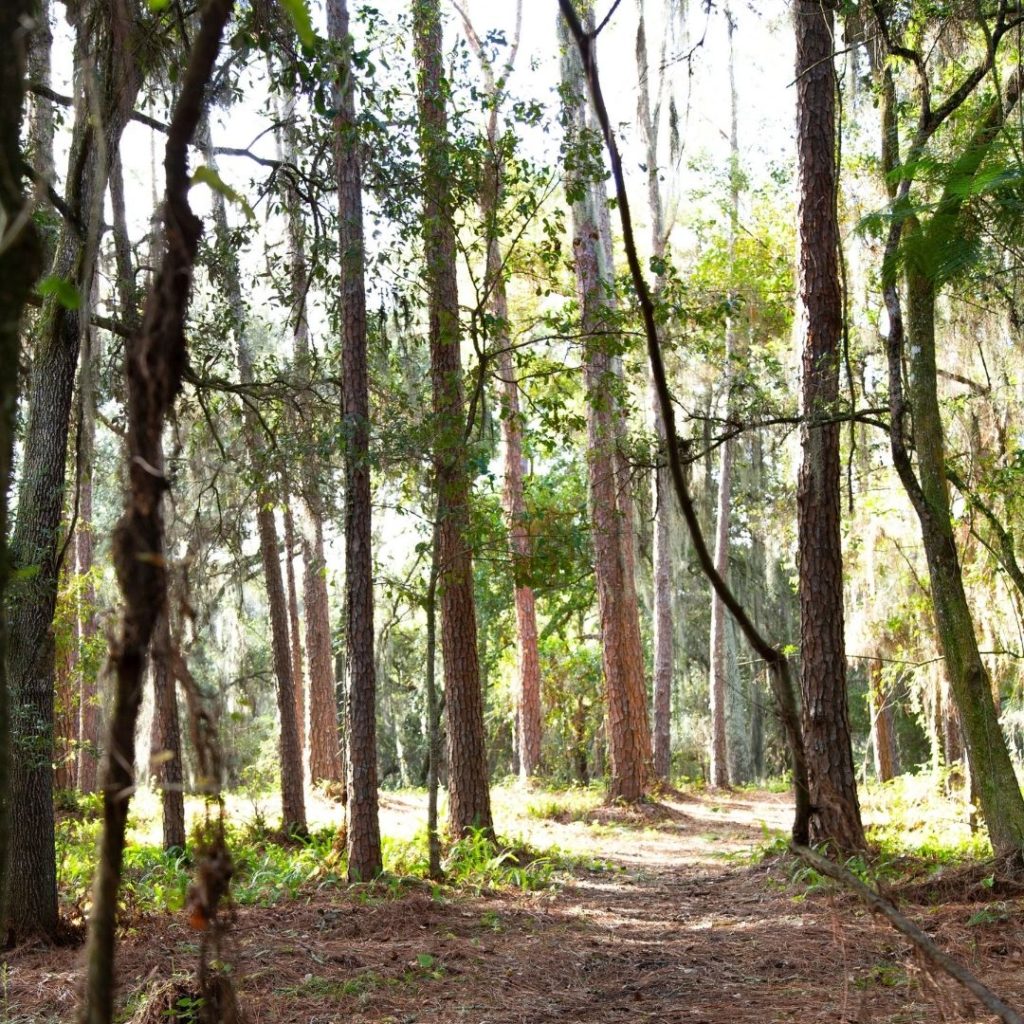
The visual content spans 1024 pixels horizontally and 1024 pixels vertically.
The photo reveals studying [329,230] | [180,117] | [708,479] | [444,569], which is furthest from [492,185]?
[708,479]

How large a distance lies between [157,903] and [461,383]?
180 inches

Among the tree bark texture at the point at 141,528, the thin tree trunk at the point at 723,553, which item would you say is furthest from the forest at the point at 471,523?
the thin tree trunk at the point at 723,553

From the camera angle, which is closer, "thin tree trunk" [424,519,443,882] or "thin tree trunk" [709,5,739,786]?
"thin tree trunk" [424,519,443,882]

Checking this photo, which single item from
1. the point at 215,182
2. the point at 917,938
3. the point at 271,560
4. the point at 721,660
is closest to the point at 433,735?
the point at 271,560

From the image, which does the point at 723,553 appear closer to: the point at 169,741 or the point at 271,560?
the point at 271,560

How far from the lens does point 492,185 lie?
820cm

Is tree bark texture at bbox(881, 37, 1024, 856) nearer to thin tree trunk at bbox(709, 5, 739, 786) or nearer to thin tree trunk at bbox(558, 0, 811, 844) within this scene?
thin tree trunk at bbox(558, 0, 811, 844)

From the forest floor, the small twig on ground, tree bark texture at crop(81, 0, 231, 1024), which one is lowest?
the forest floor

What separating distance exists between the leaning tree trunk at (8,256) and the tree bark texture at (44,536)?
5.03 metres

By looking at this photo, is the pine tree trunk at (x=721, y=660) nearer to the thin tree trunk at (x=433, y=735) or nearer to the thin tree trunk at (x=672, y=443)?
the thin tree trunk at (x=433, y=735)

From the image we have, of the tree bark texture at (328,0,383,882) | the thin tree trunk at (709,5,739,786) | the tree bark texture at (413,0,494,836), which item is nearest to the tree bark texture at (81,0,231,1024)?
the tree bark texture at (328,0,383,882)

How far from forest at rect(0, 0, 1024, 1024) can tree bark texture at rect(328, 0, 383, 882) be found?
3 centimetres

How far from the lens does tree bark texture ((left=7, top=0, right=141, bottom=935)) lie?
6.11 m

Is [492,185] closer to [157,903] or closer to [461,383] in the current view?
[461,383]
